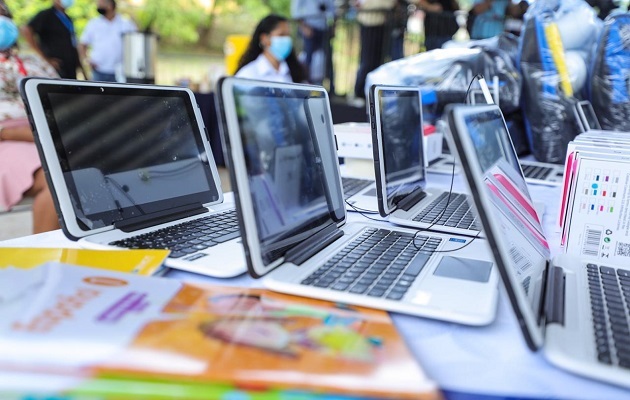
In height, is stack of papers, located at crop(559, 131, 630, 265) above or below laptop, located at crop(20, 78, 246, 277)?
below

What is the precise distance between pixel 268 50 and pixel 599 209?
250 centimetres

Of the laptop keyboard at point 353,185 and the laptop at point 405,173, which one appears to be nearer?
the laptop at point 405,173

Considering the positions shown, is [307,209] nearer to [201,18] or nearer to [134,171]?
[134,171]

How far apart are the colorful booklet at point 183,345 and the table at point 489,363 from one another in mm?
36

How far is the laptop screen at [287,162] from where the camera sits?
0.67 m

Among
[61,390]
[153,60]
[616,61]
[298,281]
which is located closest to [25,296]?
[61,390]

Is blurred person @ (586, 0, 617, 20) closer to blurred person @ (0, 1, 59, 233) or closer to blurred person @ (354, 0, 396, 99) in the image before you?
blurred person @ (354, 0, 396, 99)

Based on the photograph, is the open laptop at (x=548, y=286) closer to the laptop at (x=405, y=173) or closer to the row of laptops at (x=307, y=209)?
the row of laptops at (x=307, y=209)

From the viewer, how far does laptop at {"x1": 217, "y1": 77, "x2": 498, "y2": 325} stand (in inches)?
24.3

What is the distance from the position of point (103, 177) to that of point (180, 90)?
9.6 inches

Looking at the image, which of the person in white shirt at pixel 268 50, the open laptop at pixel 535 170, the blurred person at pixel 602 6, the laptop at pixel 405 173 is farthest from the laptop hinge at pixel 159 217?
the blurred person at pixel 602 6

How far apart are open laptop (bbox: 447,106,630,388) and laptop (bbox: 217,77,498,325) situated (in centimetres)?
6

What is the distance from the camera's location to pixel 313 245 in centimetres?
75

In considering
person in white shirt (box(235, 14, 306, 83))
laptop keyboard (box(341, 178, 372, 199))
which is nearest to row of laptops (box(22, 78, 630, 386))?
laptop keyboard (box(341, 178, 372, 199))
